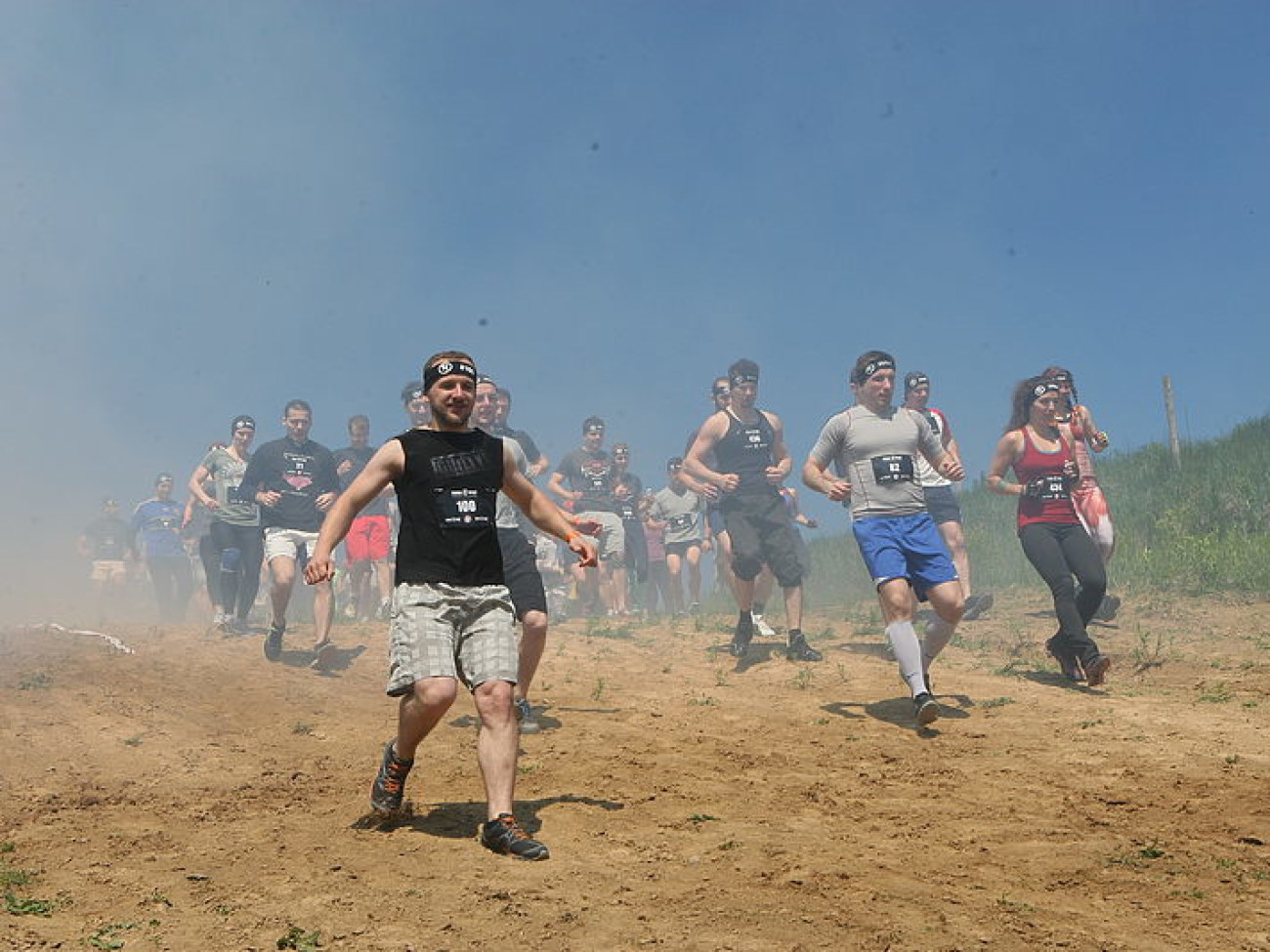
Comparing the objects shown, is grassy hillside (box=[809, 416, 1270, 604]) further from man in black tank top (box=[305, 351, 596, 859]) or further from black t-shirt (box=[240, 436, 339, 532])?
man in black tank top (box=[305, 351, 596, 859])

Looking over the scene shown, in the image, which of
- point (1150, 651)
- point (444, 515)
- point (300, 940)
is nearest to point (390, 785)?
point (444, 515)

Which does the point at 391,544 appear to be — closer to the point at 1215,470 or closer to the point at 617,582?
the point at 617,582

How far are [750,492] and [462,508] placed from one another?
5540 mm

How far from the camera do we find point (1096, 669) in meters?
7.30

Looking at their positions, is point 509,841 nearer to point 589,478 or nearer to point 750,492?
point 750,492

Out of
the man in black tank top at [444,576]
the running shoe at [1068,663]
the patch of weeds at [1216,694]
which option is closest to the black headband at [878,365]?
the running shoe at [1068,663]

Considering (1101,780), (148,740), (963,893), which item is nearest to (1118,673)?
(1101,780)

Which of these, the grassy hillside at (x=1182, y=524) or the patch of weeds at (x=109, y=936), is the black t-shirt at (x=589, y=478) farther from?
the patch of weeds at (x=109, y=936)

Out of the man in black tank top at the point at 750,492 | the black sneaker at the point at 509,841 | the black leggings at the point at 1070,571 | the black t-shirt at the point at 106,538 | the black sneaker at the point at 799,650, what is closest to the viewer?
the black sneaker at the point at 509,841

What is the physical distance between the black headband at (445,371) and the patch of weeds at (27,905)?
2396 mm

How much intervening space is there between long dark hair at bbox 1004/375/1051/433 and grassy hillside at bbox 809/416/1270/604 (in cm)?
439

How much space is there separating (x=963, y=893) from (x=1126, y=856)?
32.4 inches

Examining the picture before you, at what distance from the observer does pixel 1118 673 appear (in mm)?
8242

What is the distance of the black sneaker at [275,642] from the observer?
31.7 feet
